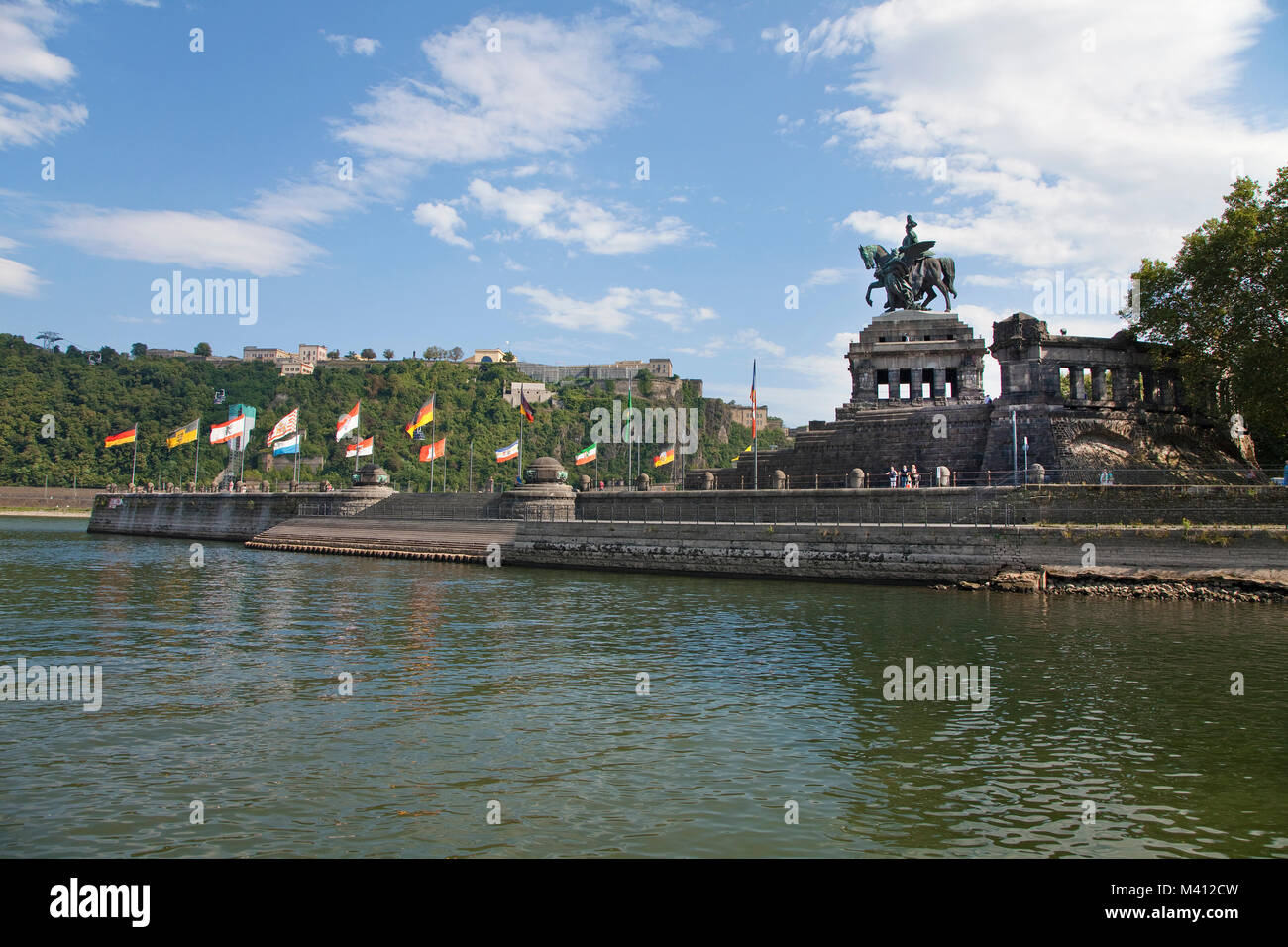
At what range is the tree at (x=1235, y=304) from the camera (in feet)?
112

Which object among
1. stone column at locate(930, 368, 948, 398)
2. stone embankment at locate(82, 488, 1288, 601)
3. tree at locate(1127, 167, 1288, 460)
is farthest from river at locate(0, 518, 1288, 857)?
stone column at locate(930, 368, 948, 398)

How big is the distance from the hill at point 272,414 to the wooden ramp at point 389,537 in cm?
6633

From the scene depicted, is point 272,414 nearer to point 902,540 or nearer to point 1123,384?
A: point 1123,384

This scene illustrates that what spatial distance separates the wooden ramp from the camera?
44.0 meters

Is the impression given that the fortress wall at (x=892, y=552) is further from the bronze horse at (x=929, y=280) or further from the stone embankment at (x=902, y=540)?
the bronze horse at (x=929, y=280)

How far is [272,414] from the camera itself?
152 meters

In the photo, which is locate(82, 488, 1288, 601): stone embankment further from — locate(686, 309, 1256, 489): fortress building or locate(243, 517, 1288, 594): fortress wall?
locate(686, 309, 1256, 489): fortress building

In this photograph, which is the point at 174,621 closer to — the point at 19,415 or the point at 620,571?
the point at 620,571

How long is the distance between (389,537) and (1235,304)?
44.3m

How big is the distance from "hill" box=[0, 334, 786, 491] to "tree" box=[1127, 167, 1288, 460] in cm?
8583

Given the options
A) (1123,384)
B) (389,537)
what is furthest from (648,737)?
(1123,384)
